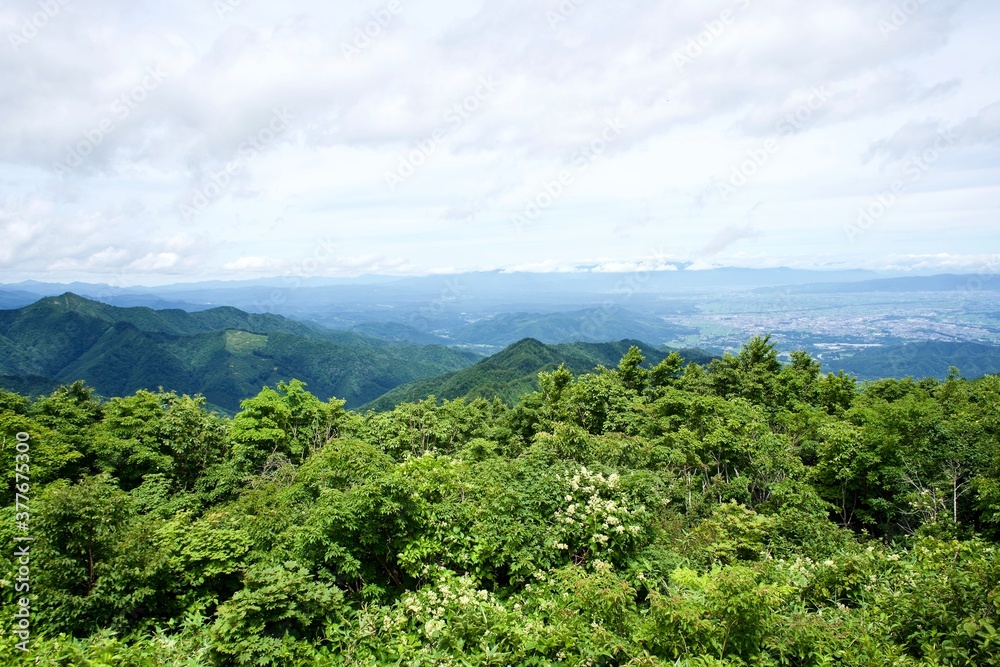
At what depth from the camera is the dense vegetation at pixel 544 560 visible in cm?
534

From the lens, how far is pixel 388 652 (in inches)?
226

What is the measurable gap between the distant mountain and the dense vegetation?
592 feet

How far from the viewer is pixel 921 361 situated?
568 feet

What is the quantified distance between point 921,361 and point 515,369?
163 metres

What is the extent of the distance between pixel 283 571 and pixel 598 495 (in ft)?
→ 17.9

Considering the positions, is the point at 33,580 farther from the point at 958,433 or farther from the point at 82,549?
the point at 958,433

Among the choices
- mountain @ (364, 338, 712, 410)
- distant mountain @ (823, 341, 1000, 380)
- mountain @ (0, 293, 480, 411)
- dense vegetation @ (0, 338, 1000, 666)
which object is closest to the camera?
dense vegetation @ (0, 338, 1000, 666)

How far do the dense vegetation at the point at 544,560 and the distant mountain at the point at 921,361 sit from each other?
180429mm

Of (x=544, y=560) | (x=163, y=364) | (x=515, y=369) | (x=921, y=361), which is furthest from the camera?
(x=163, y=364)

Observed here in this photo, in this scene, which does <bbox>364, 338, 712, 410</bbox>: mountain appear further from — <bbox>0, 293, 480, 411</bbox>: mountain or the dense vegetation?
the dense vegetation

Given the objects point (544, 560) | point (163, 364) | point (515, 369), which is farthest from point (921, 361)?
point (163, 364)

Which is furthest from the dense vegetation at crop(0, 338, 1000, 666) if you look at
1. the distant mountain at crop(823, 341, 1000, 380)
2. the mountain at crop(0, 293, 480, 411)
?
the distant mountain at crop(823, 341, 1000, 380)

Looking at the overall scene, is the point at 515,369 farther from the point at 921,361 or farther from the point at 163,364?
the point at 921,361

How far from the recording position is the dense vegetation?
5.34 meters
